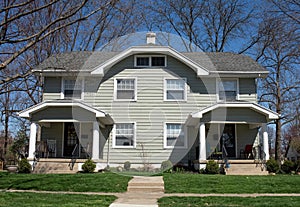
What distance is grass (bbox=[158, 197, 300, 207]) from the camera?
304 inches

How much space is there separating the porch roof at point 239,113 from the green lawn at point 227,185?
4.13m

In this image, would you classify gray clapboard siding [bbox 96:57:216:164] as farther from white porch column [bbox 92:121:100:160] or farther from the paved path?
the paved path

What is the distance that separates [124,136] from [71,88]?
5.35 metres

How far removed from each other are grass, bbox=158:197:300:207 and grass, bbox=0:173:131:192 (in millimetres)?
2176

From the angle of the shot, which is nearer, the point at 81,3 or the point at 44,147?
the point at 81,3

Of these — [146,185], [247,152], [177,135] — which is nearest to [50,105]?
[177,135]

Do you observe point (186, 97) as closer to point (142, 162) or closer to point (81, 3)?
point (142, 162)

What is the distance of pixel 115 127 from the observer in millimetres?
13469

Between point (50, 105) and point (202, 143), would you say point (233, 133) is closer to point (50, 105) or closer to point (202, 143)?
point (202, 143)

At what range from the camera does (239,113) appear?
15273 millimetres

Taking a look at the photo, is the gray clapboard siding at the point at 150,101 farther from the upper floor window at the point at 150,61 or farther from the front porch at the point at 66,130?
the front porch at the point at 66,130

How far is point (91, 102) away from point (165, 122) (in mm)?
4657

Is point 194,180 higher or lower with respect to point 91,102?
lower

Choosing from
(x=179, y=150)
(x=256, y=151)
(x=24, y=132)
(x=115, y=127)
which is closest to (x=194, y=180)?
(x=179, y=150)
